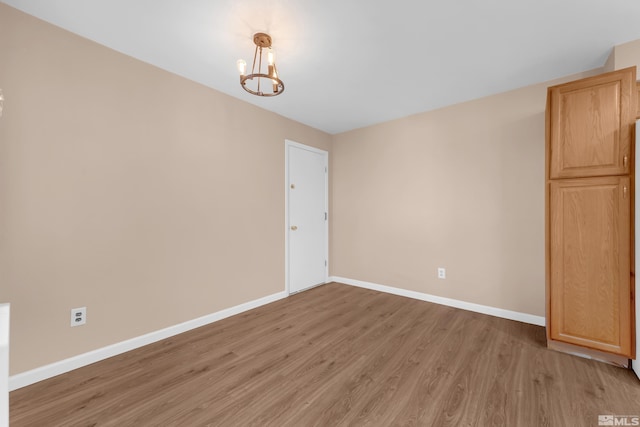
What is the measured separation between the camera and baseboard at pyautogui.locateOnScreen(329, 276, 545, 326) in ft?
8.77

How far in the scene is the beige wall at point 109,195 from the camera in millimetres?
1745

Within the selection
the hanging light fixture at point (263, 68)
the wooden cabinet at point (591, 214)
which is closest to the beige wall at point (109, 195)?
the hanging light fixture at point (263, 68)

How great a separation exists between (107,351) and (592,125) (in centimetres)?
413

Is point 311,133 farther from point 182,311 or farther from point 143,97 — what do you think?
point 182,311

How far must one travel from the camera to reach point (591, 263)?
195 cm

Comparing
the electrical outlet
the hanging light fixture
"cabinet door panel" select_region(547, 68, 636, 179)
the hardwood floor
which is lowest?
the hardwood floor

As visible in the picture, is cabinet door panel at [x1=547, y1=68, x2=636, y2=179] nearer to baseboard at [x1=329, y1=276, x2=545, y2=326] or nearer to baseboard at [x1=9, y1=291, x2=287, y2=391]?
baseboard at [x1=329, y1=276, x2=545, y2=326]

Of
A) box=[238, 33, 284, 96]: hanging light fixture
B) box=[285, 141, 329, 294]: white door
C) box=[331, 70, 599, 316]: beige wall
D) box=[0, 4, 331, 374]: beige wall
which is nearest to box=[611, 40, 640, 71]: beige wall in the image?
box=[331, 70, 599, 316]: beige wall

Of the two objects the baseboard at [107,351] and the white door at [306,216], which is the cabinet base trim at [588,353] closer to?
the white door at [306,216]

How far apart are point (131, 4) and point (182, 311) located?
8.11 feet

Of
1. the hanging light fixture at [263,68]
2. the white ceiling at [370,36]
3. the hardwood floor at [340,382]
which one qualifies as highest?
the white ceiling at [370,36]

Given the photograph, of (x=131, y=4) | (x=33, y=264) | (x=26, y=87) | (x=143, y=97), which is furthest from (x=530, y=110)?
(x=33, y=264)

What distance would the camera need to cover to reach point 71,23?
1858mm

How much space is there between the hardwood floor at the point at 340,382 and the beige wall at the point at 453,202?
635 mm
